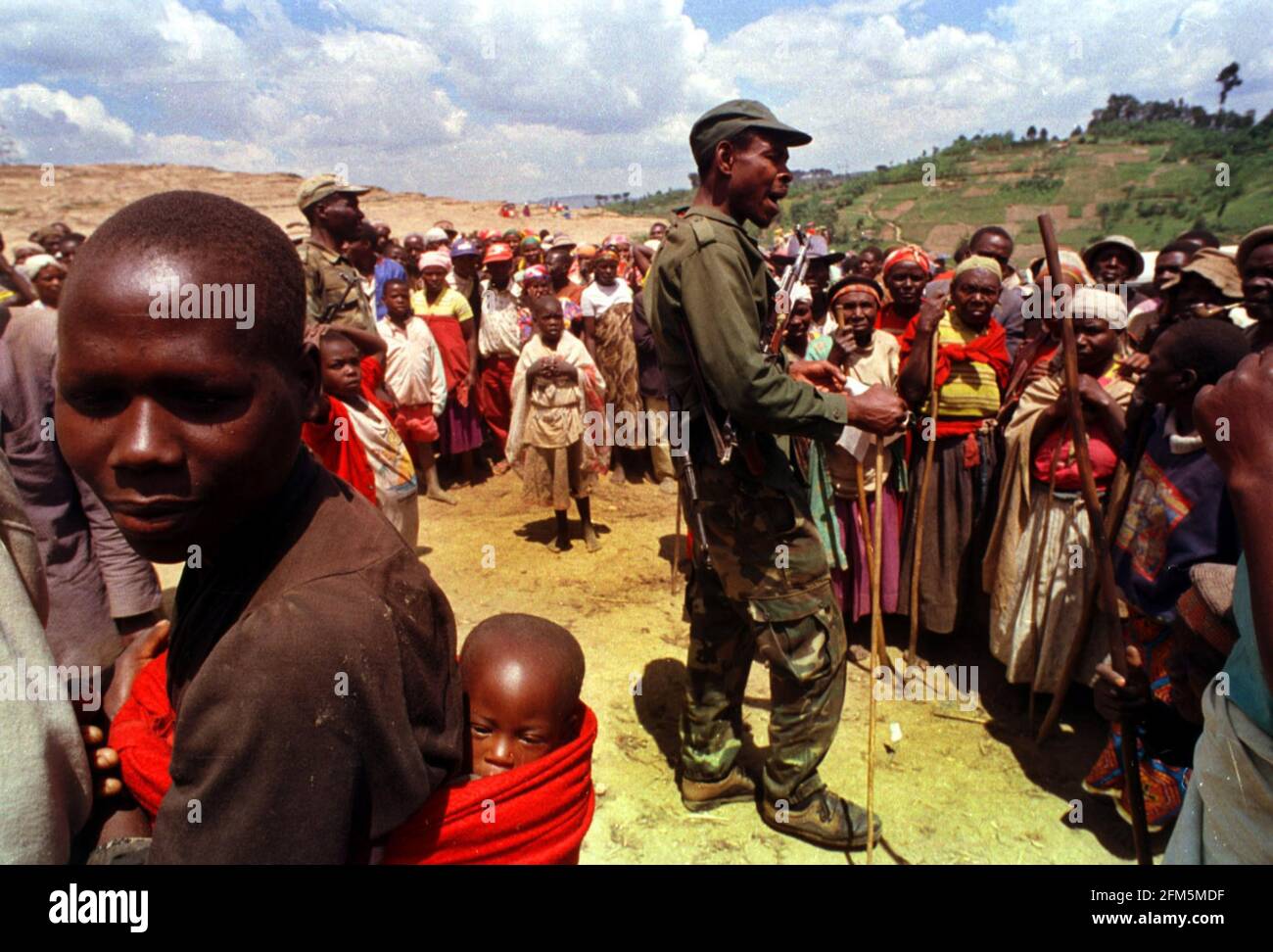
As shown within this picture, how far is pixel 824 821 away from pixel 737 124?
2.82 m

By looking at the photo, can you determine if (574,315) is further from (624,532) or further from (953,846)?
(953,846)

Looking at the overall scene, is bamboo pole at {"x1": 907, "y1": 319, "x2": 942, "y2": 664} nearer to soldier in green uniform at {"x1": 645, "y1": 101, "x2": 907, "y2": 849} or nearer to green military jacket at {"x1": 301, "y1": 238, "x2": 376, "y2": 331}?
soldier in green uniform at {"x1": 645, "y1": 101, "x2": 907, "y2": 849}

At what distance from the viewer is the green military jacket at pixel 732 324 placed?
248cm

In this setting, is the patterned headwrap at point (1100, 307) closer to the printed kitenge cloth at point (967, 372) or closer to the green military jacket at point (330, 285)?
the printed kitenge cloth at point (967, 372)

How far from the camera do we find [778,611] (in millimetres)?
2742

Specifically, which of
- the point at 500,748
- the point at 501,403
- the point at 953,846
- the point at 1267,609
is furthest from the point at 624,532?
the point at 1267,609

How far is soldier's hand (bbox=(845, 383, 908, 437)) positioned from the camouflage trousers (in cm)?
37

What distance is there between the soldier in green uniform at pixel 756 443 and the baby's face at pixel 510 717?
4.39 ft

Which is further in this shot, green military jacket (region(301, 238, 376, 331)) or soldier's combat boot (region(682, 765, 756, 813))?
green military jacket (region(301, 238, 376, 331))

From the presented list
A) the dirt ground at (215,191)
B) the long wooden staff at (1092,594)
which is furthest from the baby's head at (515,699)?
the dirt ground at (215,191)

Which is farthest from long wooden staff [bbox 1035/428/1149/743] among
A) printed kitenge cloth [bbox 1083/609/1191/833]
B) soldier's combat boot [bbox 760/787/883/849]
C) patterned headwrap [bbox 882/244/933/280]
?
patterned headwrap [bbox 882/244/933/280]

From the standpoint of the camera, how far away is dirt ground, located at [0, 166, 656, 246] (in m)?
27.5

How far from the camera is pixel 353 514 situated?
1.04 meters

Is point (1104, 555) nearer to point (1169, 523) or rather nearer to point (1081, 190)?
point (1169, 523)
